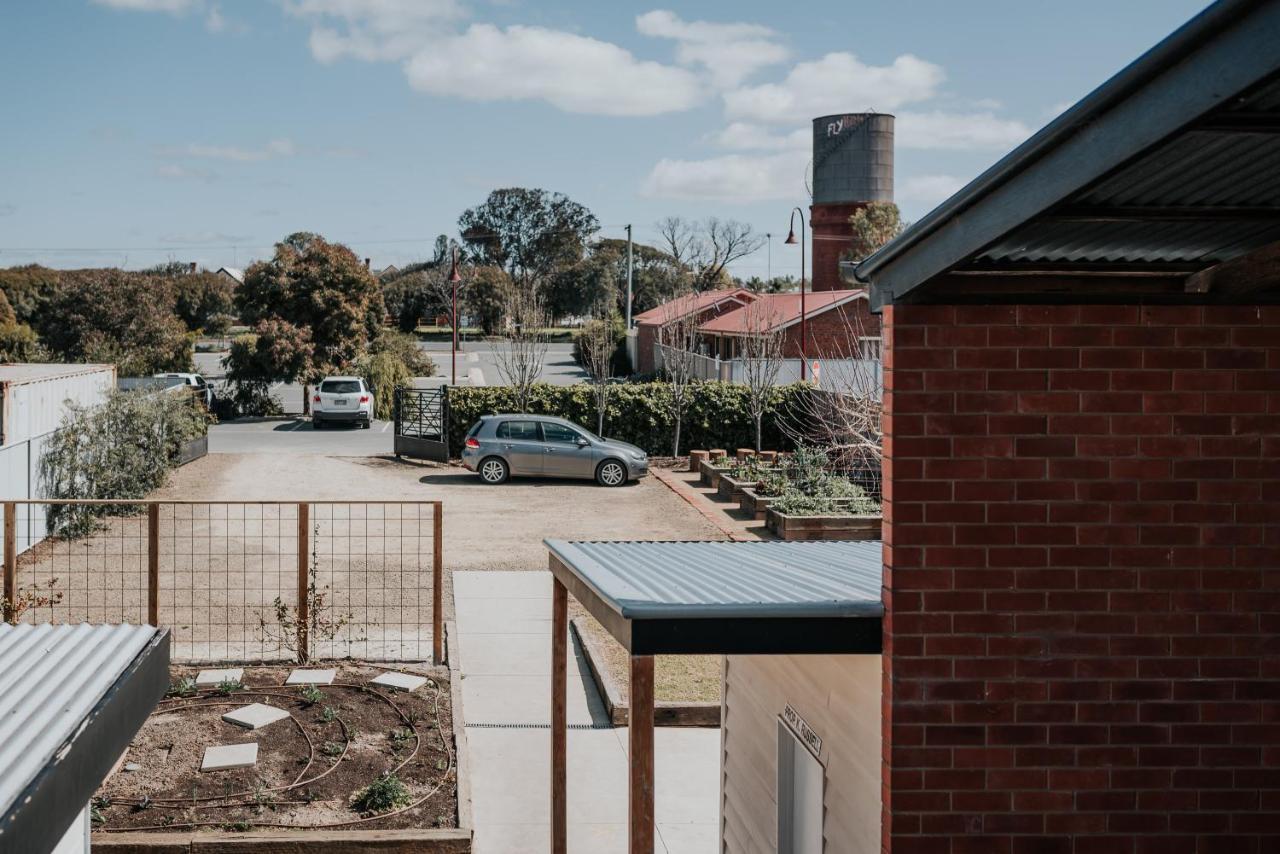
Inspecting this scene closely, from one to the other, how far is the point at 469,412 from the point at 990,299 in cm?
2366

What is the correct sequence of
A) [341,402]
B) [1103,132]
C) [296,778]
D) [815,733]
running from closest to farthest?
[1103,132] < [815,733] < [296,778] < [341,402]

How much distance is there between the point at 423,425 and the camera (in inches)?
1094

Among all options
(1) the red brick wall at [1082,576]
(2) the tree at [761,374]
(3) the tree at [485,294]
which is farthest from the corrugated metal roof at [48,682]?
(3) the tree at [485,294]

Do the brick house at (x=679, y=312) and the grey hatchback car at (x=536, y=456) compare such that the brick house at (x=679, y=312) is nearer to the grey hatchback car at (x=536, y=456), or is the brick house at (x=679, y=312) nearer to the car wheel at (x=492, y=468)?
the grey hatchback car at (x=536, y=456)

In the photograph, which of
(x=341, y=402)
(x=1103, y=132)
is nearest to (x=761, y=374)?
(x=341, y=402)

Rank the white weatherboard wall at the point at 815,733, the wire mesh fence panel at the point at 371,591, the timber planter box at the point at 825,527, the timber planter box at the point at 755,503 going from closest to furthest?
the white weatherboard wall at the point at 815,733, the wire mesh fence panel at the point at 371,591, the timber planter box at the point at 825,527, the timber planter box at the point at 755,503

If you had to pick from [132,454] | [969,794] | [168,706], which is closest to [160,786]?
[168,706]

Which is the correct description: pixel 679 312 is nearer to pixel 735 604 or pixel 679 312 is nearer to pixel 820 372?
pixel 820 372

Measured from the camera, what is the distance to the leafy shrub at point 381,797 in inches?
301

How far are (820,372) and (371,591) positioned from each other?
19051 millimetres

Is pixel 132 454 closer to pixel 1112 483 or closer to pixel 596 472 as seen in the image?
pixel 596 472

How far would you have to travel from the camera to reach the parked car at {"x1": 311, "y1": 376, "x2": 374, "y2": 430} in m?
34.2

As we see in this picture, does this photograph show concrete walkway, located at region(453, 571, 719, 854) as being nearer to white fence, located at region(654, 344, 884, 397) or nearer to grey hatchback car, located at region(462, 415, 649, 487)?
white fence, located at region(654, 344, 884, 397)

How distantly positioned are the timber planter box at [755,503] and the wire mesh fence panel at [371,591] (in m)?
5.19
